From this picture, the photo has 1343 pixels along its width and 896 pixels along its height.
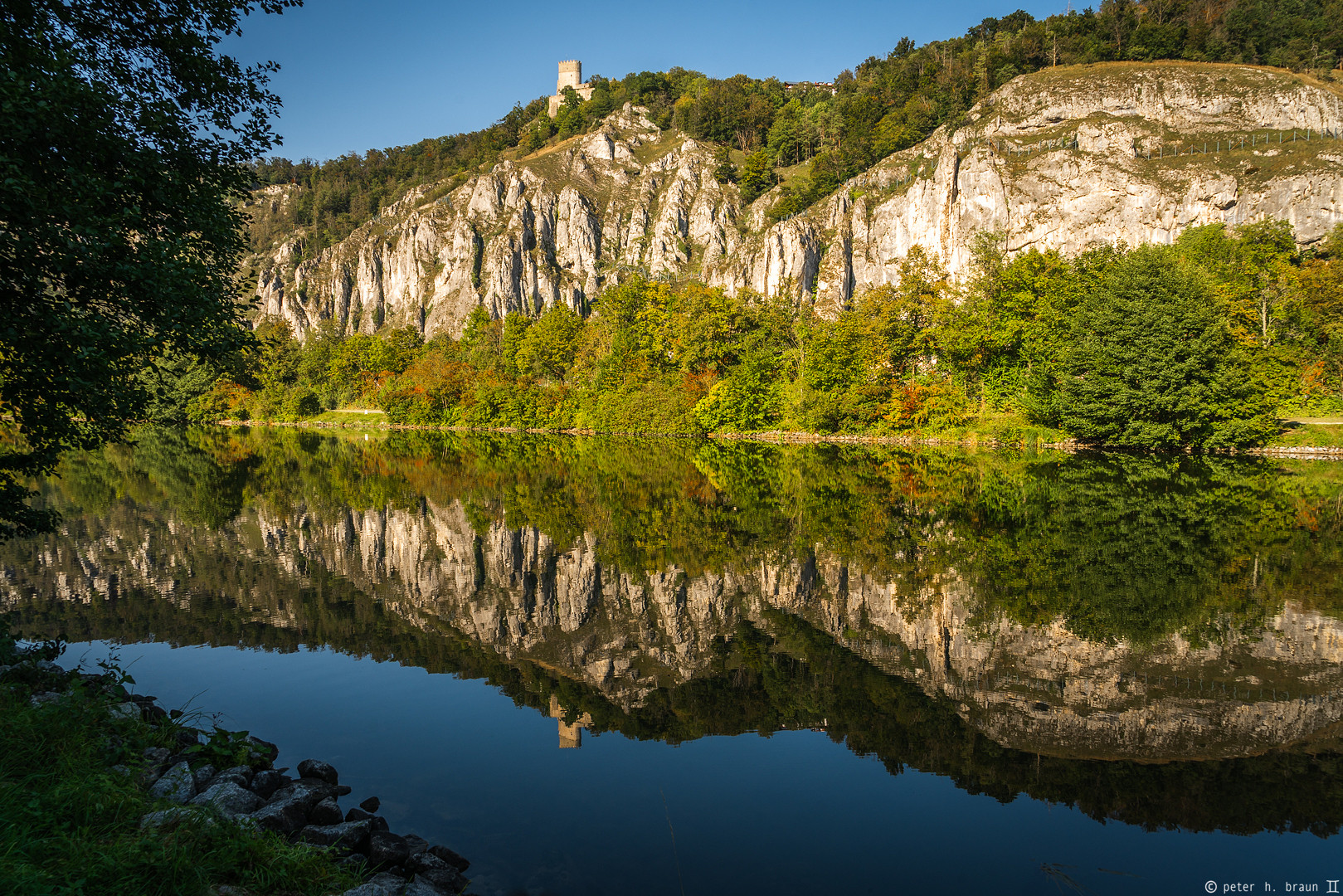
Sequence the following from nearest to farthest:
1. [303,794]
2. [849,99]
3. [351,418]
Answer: [303,794], [351,418], [849,99]

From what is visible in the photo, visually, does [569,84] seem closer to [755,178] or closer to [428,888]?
[755,178]

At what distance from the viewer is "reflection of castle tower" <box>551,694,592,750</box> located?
7070mm

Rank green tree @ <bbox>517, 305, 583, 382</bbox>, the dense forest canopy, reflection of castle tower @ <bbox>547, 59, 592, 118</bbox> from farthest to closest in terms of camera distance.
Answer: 1. reflection of castle tower @ <bbox>547, 59, 592, 118</bbox>
2. the dense forest canopy
3. green tree @ <bbox>517, 305, 583, 382</bbox>

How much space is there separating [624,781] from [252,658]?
6.22 m

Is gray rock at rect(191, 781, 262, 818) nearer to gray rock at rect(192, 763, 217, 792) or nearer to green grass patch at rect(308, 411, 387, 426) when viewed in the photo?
gray rock at rect(192, 763, 217, 792)

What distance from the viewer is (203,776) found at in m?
5.59

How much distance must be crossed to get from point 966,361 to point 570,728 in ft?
162

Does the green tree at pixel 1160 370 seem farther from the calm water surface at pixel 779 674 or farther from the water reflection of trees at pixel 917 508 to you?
the calm water surface at pixel 779 674

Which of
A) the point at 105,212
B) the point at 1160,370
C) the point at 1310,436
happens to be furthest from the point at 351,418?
the point at 1310,436

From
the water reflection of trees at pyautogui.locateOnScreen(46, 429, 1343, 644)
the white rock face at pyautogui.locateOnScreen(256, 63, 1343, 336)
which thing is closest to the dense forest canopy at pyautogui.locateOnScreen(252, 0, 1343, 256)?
the white rock face at pyautogui.locateOnScreen(256, 63, 1343, 336)

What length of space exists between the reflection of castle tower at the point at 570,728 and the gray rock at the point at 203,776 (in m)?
2.98

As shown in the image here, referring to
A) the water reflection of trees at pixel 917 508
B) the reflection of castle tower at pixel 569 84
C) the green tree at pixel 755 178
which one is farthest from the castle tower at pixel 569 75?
the water reflection of trees at pixel 917 508

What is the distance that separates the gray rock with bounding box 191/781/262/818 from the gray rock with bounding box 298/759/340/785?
990mm

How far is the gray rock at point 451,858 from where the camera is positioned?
198 inches
